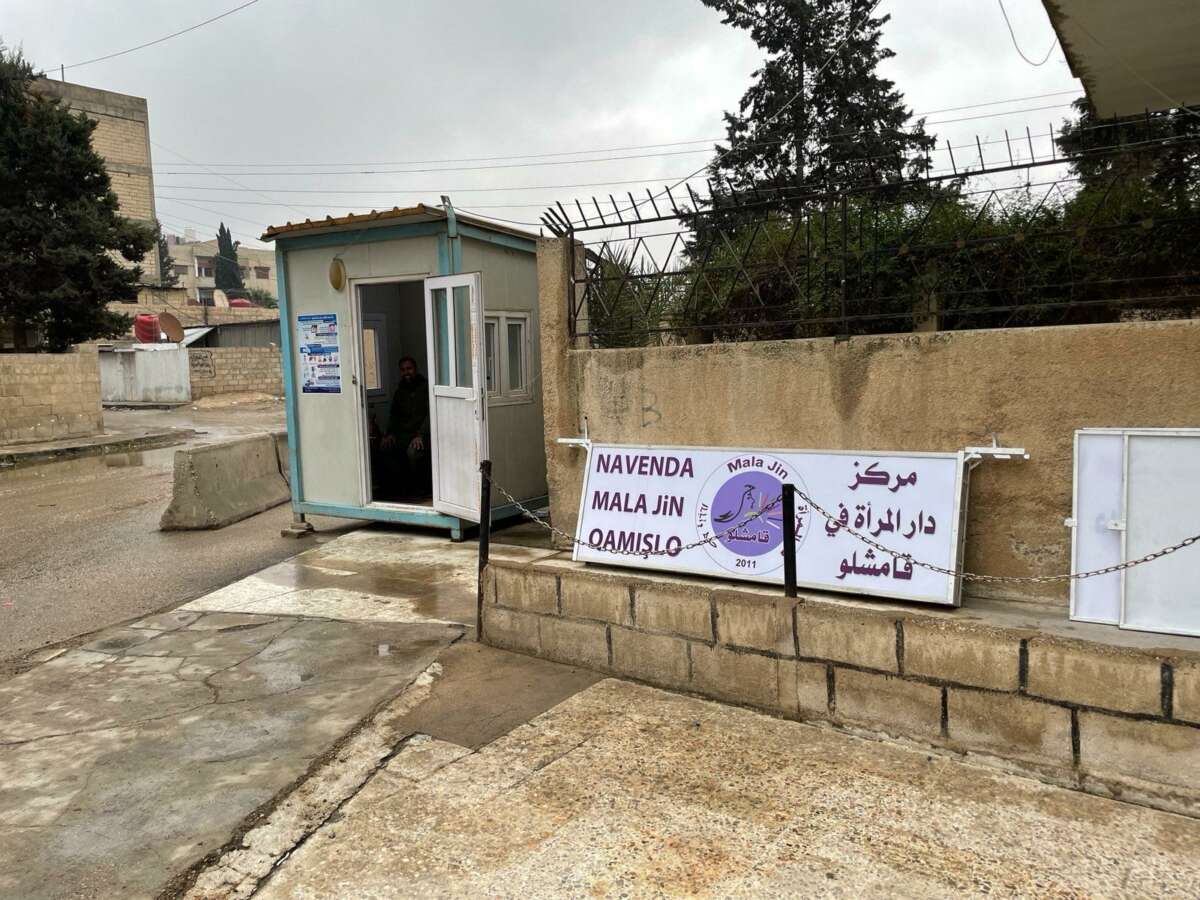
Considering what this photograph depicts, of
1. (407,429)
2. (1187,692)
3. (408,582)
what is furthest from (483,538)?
(407,429)

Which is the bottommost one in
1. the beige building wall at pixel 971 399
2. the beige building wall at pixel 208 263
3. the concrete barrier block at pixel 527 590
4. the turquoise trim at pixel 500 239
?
the concrete barrier block at pixel 527 590

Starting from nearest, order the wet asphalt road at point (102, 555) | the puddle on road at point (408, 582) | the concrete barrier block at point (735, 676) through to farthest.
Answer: the concrete barrier block at point (735, 676) → the puddle on road at point (408, 582) → the wet asphalt road at point (102, 555)

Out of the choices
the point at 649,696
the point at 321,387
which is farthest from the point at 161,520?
the point at 649,696

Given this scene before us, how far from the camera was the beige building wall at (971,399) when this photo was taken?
175 inches

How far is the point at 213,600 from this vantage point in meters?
6.27

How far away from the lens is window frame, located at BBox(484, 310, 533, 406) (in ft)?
→ 25.9

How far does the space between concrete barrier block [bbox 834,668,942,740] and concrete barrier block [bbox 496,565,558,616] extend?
157cm

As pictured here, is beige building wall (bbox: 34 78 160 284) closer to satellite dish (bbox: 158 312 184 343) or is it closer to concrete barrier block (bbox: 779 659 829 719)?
satellite dish (bbox: 158 312 184 343)

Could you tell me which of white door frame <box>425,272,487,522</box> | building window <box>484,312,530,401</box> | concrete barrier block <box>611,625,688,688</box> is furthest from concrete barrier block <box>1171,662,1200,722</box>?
building window <box>484,312,530,401</box>

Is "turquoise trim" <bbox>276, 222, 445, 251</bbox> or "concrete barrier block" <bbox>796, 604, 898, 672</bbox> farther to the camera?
"turquoise trim" <bbox>276, 222, 445, 251</bbox>

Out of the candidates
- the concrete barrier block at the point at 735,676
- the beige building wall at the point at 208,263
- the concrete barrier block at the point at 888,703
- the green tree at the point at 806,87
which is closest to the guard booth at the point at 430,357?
the concrete barrier block at the point at 735,676

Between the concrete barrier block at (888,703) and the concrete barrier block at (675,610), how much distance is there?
664mm

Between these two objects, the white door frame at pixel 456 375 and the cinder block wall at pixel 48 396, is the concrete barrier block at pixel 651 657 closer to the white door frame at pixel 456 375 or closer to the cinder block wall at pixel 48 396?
the white door frame at pixel 456 375

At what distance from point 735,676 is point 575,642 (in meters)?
0.94
